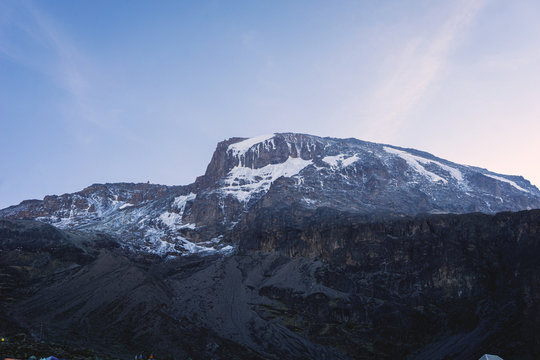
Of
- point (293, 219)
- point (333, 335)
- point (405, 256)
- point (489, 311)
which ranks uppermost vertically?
point (293, 219)

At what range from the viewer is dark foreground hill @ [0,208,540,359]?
108m

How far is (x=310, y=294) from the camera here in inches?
5369

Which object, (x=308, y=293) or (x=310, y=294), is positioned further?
(x=308, y=293)

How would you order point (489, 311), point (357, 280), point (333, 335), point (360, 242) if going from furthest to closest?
point (360, 242), point (357, 280), point (333, 335), point (489, 311)

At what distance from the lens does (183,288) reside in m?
147

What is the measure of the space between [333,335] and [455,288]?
114 ft

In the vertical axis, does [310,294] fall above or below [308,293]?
below

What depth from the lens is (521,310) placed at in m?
99.8

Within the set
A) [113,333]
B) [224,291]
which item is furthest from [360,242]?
[113,333]

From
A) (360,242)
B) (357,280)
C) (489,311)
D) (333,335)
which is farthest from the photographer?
(360,242)

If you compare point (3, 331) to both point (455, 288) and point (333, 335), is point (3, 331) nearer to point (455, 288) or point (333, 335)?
point (333, 335)

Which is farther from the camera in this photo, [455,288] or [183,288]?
[183,288]

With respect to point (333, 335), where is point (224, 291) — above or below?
above

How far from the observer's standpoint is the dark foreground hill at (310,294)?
107500 millimetres
